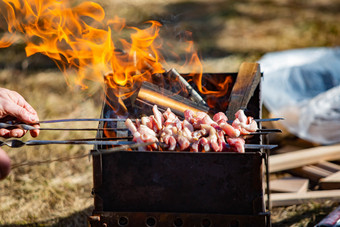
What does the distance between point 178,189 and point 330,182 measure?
2205 millimetres

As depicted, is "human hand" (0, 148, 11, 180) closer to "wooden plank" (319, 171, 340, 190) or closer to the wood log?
the wood log

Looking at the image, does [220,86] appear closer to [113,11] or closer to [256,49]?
[256,49]

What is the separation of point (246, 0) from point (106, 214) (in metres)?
10.1

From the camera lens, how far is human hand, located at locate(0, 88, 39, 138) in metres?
2.69

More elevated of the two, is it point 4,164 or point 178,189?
point 4,164

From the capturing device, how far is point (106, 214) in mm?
2330

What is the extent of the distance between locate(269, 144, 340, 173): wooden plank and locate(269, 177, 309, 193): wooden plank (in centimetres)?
16

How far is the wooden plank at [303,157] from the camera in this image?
4191 millimetres

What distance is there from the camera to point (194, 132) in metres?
2.49

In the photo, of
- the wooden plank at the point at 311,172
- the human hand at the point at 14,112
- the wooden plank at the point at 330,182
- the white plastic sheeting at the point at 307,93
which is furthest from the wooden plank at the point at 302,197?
the human hand at the point at 14,112

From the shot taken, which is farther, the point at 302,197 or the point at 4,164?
the point at 302,197

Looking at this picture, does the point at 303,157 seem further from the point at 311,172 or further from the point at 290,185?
the point at 290,185

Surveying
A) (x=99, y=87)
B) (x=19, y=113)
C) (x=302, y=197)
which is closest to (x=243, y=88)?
(x=302, y=197)

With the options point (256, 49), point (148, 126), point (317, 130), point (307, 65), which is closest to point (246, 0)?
point (256, 49)
